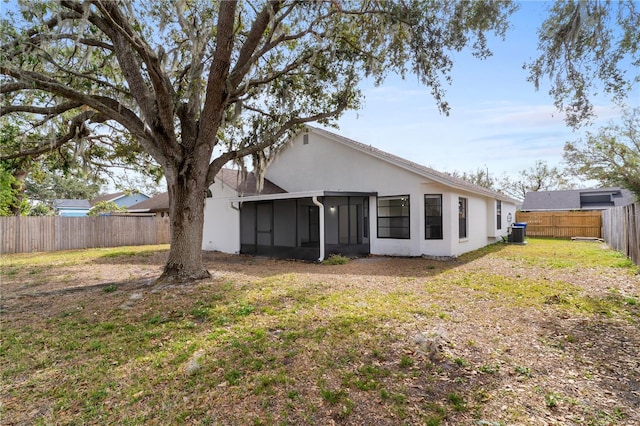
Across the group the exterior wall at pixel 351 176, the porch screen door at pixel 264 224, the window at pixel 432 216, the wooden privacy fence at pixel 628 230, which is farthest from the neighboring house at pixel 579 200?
the porch screen door at pixel 264 224

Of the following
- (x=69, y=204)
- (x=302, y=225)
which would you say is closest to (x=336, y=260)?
(x=302, y=225)

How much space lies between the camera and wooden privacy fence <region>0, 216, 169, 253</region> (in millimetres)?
13945

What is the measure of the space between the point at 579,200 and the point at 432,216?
2536cm

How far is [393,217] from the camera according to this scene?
38.4ft

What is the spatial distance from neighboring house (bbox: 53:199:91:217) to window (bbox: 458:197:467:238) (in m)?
39.5

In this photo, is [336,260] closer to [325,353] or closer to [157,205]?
[325,353]

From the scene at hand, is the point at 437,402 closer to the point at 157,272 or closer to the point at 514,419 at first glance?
the point at 514,419

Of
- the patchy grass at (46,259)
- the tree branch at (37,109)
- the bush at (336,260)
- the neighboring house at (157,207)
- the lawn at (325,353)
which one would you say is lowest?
the lawn at (325,353)

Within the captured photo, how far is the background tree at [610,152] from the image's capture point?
20.1 meters

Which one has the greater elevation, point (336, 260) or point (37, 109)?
point (37, 109)

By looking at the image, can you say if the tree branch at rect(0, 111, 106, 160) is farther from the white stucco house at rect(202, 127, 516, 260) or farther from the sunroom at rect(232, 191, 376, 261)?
the sunroom at rect(232, 191, 376, 261)

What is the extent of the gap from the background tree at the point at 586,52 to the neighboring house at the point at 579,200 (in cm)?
2678

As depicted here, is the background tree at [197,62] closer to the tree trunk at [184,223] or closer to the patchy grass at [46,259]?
the tree trunk at [184,223]

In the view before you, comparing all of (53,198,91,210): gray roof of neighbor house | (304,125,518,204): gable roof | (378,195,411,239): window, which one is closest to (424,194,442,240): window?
(378,195,411,239): window
